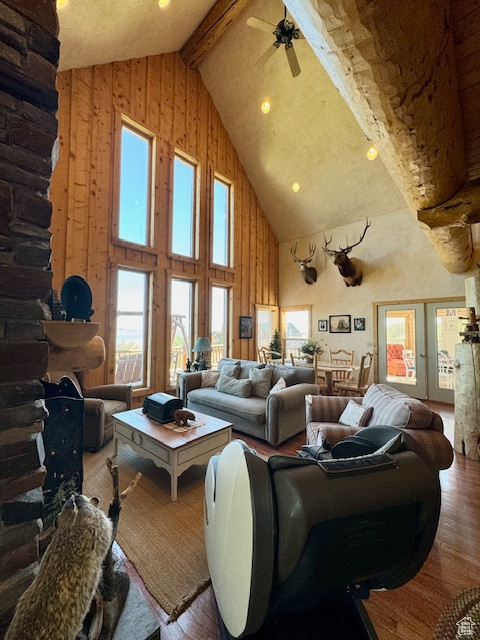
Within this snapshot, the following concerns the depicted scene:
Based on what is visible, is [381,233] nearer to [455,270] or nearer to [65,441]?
[455,270]

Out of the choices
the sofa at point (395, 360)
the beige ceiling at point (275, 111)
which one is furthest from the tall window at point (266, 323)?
the sofa at point (395, 360)

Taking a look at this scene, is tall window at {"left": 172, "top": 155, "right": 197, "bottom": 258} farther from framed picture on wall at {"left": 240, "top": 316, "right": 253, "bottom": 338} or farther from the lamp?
framed picture on wall at {"left": 240, "top": 316, "right": 253, "bottom": 338}

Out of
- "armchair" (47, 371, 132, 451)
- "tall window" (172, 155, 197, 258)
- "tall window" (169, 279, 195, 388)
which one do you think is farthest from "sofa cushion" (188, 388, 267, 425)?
"tall window" (172, 155, 197, 258)

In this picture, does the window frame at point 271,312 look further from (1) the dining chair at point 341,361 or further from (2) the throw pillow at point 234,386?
(2) the throw pillow at point 234,386

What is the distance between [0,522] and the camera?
788 mm

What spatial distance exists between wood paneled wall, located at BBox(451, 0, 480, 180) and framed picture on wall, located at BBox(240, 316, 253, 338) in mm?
5494

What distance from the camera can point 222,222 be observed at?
21.3 feet

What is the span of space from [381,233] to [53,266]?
6.40 meters

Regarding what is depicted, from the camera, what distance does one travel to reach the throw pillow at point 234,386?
3.57 metres

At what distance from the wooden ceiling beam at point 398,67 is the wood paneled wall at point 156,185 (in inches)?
155

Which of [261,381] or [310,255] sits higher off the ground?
[310,255]

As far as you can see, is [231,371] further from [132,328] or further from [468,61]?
[468,61]

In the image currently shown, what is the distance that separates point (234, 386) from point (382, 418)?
2.06 m

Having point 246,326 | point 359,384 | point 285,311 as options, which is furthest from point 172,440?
point 285,311
